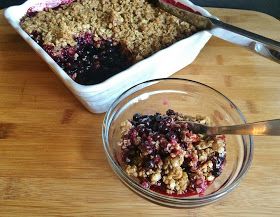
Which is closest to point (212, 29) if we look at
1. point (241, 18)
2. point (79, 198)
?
point (241, 18)

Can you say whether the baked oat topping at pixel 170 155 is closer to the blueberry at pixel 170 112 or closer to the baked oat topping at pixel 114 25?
the blueberry at pixel 170 112

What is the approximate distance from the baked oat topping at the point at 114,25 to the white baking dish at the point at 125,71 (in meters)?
0.04

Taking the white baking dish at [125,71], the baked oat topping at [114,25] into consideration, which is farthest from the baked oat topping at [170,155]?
the baked oat topping at [114,25]

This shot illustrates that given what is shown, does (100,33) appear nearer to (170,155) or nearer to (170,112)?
(170,112)

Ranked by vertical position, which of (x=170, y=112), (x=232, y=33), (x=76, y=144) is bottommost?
(x=76, y=144)

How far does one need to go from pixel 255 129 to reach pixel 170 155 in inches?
6.8

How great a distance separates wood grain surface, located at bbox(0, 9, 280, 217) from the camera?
0.83 metres

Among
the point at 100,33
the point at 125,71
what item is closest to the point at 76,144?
the point at 125,71

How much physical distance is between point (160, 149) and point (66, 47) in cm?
40

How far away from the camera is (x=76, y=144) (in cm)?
94

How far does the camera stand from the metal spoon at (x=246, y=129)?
74 centimetres

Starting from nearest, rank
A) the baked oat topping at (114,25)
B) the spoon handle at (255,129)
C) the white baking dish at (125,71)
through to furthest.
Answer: the spoon handle at (255,129)
the white baking dish at (125,71)
the baked oat topping at (114,25)

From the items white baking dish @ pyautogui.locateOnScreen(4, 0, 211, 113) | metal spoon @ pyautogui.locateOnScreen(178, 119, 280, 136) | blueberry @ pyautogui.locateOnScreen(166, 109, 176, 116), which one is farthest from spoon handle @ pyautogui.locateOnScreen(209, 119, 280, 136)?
white baking dish @ pyautogui.locateOnScreen(4, 0, 211, 113)

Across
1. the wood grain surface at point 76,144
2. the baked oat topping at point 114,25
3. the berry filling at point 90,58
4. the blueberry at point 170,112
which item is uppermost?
the baked oat topping at point 114,25
